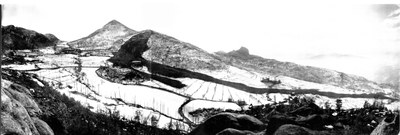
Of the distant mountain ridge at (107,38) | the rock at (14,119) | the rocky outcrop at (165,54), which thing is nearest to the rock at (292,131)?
the rock at (14,119)

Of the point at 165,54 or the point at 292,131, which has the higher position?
the point at 165,54

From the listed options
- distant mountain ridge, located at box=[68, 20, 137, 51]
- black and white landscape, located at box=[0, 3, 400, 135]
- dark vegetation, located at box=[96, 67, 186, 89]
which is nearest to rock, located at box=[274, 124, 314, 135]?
black and white landscape, located at box=[0, 3, 400, 135]

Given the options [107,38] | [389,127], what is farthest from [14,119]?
[107,38]

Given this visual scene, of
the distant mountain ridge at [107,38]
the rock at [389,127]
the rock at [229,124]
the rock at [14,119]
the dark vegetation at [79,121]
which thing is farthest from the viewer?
the distant mountain ridge at [107,38]

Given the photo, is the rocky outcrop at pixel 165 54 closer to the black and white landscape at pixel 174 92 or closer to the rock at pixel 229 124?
the black and white landscape at pixel 174 92

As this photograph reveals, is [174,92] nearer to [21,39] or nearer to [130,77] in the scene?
[130,77]

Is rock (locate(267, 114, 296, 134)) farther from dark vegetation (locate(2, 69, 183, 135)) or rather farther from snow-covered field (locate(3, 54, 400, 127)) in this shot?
snow-covered field (locate(3, 54, 400, 127))

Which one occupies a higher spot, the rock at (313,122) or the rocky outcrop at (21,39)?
the rocky outcrop at (21,39)
